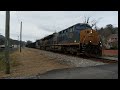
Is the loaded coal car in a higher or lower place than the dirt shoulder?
higher

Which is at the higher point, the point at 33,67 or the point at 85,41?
the point at 85,41

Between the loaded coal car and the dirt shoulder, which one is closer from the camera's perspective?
the dirt shoulder

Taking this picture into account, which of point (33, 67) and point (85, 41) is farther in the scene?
point (85, 41)

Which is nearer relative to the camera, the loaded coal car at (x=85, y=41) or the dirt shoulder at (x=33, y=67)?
the dirt shoulder at (x=33, y=67)

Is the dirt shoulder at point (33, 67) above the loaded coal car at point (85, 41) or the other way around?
the other way around
